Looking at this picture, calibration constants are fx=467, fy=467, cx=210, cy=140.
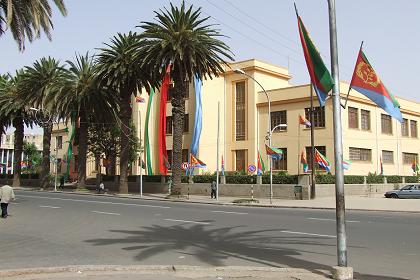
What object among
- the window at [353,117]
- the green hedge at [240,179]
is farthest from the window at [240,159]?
the window at [353,117]

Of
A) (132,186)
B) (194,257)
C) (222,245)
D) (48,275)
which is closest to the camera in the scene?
(48,275)

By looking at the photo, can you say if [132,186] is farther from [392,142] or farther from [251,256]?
[251,256]

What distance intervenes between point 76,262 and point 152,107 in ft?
155

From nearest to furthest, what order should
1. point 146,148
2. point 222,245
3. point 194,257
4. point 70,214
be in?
1. point 194,257
2. point 222,245
3. point 70,214
4. point 146,148

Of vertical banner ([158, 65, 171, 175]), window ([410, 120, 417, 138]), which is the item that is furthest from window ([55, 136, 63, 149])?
window ([410, 120, 417, 138])

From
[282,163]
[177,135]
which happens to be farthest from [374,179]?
[177,135]

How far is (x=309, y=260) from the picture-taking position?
930 centimetres

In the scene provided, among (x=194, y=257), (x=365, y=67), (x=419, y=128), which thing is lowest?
(x=194, y=257)

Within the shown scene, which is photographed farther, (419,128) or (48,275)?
(419,128)

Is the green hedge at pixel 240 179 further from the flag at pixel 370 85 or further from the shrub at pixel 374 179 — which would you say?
the flag at pixel 370 85

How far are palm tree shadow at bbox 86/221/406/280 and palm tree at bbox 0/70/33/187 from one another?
45.2 metres

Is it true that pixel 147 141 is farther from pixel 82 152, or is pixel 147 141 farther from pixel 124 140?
pixel 124 140

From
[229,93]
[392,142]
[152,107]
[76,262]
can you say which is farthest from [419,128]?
[76,262]

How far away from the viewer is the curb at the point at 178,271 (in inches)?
302
